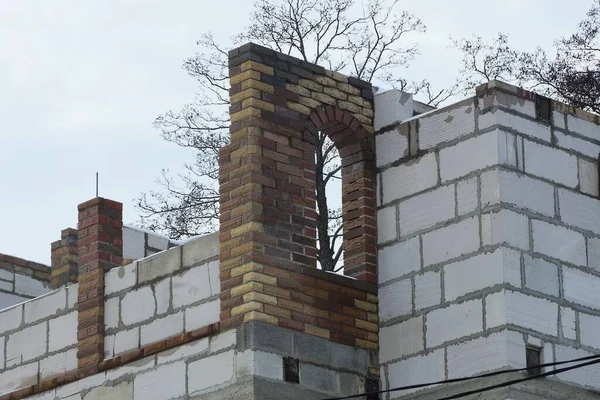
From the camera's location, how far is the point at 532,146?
1608 centimetres

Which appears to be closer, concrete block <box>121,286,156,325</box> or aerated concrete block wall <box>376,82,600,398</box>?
aerated concrete block wall <box>376,82,600,398</box>

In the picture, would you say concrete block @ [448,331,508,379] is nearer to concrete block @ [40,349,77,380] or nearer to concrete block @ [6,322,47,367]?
concrete block @ [40,349,77,380]

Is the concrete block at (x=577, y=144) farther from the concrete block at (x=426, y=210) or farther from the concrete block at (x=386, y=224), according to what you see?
the concrete block at (x=386, y=224)

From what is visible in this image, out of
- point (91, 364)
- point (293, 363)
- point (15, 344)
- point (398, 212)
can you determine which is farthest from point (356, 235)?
point (15, 344)

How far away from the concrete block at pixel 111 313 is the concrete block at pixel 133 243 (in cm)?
288

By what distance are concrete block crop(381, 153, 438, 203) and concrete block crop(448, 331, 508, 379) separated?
158 cm

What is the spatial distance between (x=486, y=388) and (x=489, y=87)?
270cm

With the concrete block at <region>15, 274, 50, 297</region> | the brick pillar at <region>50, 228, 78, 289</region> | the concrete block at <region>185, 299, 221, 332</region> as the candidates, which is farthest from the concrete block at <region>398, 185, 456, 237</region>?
the concrete block at <region>15, 274, 50, 297</region>

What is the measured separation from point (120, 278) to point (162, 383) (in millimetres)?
1356

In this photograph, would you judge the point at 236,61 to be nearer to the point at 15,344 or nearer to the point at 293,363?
the point at 293,363

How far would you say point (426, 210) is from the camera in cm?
1625

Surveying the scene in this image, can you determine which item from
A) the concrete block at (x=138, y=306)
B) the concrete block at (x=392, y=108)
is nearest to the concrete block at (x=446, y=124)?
the concrete block at (x=392, y=108)

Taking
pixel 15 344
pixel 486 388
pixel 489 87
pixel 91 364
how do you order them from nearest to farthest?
1. pixel 486 388
2. pixel 489 87
3. pixel 91 364
4. pixel 15 344

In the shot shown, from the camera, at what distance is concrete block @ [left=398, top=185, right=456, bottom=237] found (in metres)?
16.1
